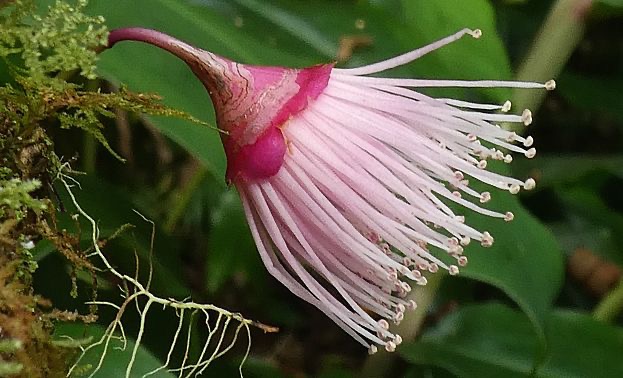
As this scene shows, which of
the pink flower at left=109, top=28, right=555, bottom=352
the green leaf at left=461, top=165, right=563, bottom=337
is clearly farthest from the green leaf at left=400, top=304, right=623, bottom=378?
the pink flower at left=109, top=28, right=555, bottom=352

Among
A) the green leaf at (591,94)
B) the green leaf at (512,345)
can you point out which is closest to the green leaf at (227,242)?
the green leaf at (512,345)

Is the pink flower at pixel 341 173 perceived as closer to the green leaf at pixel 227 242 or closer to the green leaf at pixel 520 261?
the green leaf at pixel 520 261

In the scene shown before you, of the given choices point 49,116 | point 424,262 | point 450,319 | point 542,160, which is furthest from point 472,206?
point 542,160

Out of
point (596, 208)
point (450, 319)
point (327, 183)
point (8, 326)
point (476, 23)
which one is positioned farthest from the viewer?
point (596, 208)

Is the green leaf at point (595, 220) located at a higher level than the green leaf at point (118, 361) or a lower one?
higher

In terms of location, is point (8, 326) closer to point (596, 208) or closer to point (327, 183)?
point (327, 183)

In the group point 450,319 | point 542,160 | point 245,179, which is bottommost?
point 450,319

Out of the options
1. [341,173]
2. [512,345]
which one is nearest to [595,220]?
[512,345]
